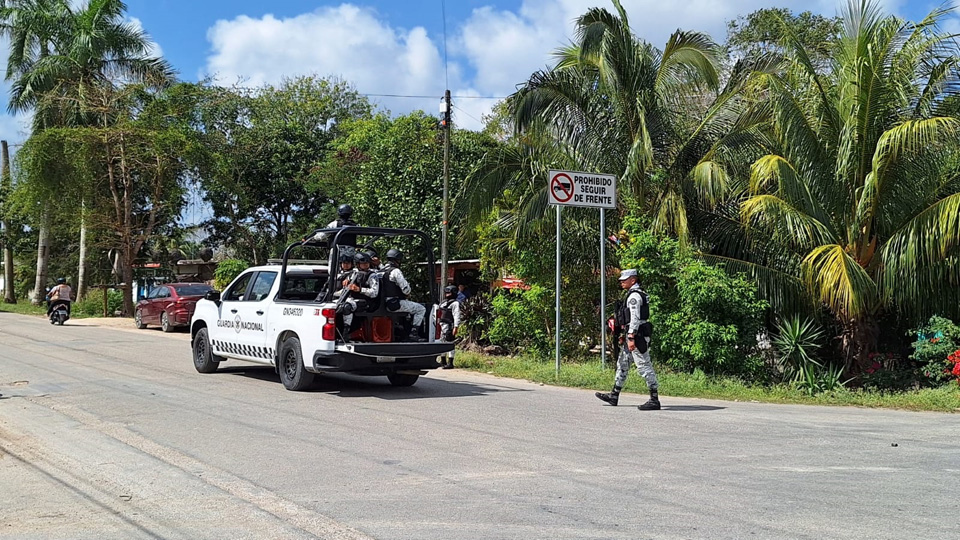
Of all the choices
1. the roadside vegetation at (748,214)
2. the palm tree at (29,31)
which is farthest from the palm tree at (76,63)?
the roadside vegetation at (748,214)

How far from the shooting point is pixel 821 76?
1552 cm

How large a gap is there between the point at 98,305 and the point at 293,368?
26103 millimetres

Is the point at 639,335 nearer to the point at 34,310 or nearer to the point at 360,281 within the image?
the point at 360,281

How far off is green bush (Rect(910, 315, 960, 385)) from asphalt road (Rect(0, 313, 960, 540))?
282 centimetres

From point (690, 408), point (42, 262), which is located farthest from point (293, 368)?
point (42, 262)

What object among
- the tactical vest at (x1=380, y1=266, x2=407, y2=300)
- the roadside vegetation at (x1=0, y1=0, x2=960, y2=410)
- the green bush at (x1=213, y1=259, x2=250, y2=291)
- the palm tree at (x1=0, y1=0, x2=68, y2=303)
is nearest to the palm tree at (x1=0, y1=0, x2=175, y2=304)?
the palm tree at (x1=0, y1=0, x2=68, y2=303)

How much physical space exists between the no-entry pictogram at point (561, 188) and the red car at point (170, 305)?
48.0ft

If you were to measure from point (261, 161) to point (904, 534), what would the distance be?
3601 cm

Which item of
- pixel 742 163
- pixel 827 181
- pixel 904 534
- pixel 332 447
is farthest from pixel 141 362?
pixel 904 534

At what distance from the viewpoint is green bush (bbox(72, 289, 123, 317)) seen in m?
33.9

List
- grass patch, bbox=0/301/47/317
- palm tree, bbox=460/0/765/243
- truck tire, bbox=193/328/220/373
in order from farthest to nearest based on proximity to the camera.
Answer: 1. grass patch, bbox=0/301/47/317
2. palm tree, bbox=460/0/765/243
3. truck tire, bbox=193/328/220/373

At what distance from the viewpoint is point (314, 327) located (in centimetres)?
1143

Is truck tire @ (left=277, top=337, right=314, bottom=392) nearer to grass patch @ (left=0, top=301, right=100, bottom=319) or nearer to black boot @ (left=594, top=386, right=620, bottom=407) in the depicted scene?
black boot @ (left=594, top=386, right=620, bottom=407)

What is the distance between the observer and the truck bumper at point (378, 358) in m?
11.3
